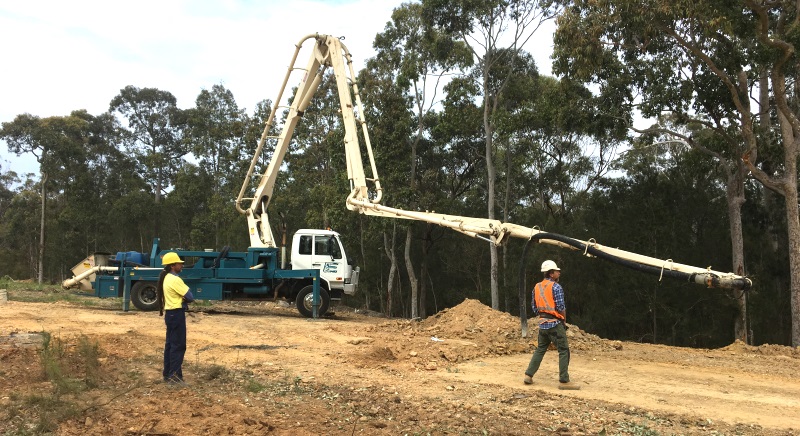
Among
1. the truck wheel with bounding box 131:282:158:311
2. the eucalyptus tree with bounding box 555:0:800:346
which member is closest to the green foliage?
the eucalyptus tree with bounding box 555:0:800:346

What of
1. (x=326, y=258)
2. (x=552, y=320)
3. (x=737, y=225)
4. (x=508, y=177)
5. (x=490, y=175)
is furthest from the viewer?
(x=508, y=177)

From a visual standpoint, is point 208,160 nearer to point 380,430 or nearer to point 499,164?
point 499,164

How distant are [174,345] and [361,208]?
8.65 metres

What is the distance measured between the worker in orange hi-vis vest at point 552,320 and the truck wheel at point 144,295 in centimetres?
1352

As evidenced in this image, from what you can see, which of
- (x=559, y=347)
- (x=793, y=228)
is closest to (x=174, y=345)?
(x=559, y=347)

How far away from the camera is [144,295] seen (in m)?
18.3

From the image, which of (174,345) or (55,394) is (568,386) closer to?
(174,345)

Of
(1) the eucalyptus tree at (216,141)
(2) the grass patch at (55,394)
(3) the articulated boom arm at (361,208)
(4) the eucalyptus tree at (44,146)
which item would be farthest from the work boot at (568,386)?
(4) the eucalyptus tree at (44,146)

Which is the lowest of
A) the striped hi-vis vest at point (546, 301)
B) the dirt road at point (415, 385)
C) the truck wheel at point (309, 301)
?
the dirt road at point (415, 385)

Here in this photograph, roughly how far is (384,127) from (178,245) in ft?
79.3

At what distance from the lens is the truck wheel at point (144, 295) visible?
1817 cm

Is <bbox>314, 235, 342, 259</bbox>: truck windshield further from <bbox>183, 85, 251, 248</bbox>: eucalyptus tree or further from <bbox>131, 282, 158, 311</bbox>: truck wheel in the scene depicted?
<bbox>183, 85, 251, 248</bbox>: eucalyptus tree

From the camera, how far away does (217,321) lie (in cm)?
1650

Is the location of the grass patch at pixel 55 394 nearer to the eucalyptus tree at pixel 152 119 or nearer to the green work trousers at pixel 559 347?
the green work trousers at pixel 559 347
